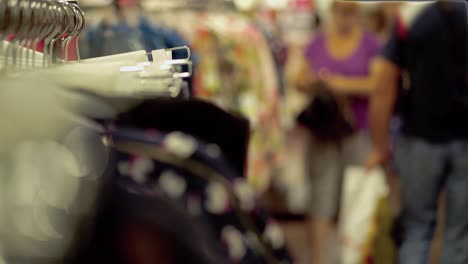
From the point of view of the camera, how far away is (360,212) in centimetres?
246

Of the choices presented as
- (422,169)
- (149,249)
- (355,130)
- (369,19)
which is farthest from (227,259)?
(369,19)

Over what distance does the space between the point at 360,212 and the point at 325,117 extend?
361 millimetres

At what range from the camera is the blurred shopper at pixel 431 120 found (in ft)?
6.77

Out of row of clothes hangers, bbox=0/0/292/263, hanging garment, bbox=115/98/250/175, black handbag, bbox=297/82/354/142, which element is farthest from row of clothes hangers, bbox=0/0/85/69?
black handbag, bbox=297/82/354/142

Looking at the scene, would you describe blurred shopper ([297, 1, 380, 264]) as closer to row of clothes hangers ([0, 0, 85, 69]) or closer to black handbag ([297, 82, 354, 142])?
black handbag ([297, 82, 354, 142])

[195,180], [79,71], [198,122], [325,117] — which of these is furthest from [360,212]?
[79,71]

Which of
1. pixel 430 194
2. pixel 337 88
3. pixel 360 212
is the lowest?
pixel 360 212

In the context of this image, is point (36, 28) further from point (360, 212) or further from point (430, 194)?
point (360, 212)

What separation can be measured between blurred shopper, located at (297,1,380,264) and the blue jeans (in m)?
0.37

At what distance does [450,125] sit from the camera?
2.07m

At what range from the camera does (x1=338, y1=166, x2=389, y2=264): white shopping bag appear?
2.41 meters

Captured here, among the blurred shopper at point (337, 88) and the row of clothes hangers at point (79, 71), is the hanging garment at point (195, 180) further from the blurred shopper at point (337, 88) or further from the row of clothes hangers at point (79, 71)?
the blurred shopper at point (337, 88)

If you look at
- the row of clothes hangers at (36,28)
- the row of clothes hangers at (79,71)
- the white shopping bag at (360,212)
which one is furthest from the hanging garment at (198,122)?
the white shopping bag at (360,212)

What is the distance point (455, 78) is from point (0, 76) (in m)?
1.60
